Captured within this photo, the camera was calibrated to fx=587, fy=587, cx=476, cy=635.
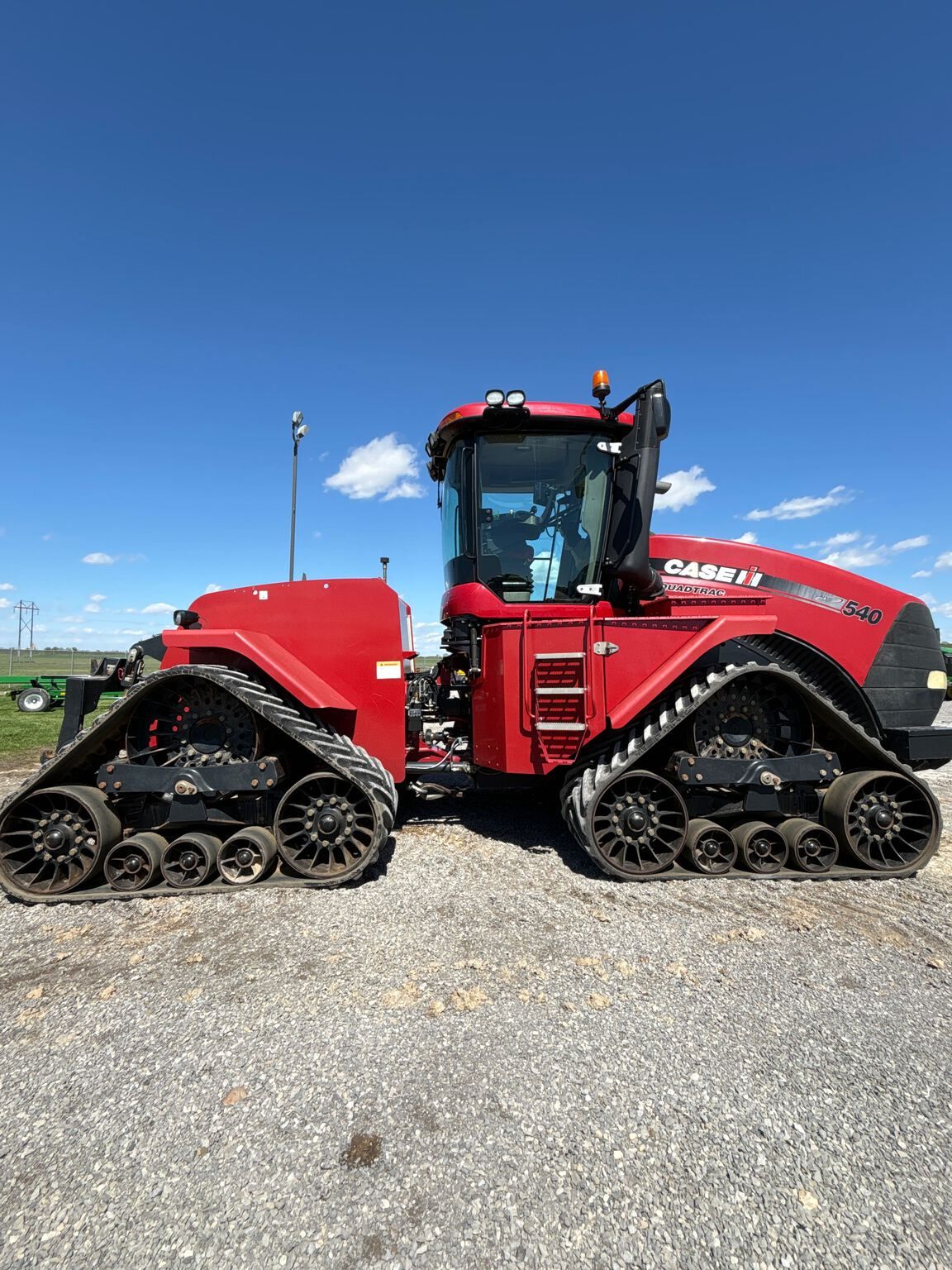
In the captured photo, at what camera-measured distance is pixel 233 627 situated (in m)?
4.55

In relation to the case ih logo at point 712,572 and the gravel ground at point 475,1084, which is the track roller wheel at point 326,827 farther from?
the case ih logo at point 712,572

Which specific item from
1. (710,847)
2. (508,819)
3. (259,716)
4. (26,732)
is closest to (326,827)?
(259,716)

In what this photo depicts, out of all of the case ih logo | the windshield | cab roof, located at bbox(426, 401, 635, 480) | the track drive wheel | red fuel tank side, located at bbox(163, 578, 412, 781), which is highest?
cab roof, located at bbox(426, 401, 635, 480)

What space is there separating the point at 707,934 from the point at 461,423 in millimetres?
4033

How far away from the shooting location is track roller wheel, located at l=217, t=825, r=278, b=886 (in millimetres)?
3957

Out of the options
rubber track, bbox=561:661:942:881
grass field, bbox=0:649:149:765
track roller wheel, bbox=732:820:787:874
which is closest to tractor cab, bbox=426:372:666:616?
rubber track, bbox=561:661:942:881

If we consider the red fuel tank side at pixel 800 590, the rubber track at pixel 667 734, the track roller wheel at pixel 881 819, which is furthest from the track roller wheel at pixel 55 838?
the track roller wheel at pixel 881 819

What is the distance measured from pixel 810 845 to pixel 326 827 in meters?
3.45

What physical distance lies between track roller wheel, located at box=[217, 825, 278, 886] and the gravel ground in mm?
275

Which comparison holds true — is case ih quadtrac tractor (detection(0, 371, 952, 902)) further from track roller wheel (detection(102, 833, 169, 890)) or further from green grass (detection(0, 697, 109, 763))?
green grass (detection(0, 697, 109, 763))

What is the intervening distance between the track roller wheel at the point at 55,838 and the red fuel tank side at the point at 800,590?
15.1ft

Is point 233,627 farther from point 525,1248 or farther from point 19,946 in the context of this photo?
point 525,1248

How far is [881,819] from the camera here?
4270 mm

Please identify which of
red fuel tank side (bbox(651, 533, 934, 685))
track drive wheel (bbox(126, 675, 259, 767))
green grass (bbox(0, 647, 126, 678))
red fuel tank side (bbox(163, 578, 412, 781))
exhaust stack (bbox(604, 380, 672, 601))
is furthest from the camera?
green grass (bbox(0, 647, 126, 678))
